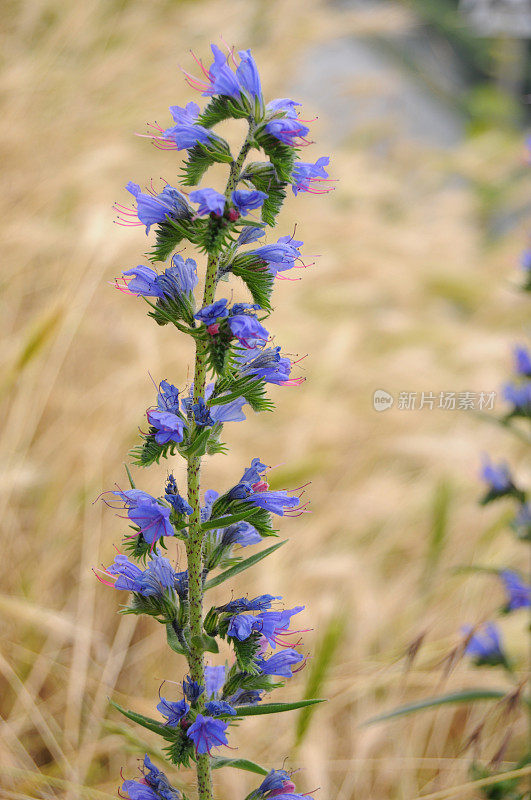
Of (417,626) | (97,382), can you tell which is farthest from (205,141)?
(97,382)

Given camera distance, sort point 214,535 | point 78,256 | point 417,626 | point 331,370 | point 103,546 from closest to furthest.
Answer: point 214,535, point 103,546, point 417,626, point 78,256, point 331,370

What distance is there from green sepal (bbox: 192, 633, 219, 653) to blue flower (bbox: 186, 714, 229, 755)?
0.27 feet

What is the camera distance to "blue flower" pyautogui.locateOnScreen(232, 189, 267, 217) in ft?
2.91

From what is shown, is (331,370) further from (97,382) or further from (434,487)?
(97,382)

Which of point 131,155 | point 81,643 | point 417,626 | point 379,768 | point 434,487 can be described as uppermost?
point 131,155

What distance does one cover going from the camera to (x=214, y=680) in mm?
1094

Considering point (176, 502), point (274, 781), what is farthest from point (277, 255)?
point (274, 781)

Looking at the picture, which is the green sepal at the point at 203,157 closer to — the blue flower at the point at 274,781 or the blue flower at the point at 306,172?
the blue flower at the point at 306,172

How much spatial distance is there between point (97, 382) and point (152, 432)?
2162 mm

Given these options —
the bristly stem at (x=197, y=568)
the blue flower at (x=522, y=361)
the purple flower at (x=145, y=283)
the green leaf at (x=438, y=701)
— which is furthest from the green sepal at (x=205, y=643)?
the blue flower at (x=522, y=361)

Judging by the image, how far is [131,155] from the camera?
3.34 m

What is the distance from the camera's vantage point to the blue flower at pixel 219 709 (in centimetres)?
94

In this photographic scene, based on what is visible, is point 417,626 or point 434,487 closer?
point 417,626

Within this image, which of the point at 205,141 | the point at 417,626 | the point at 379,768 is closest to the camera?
the point at 205,141
